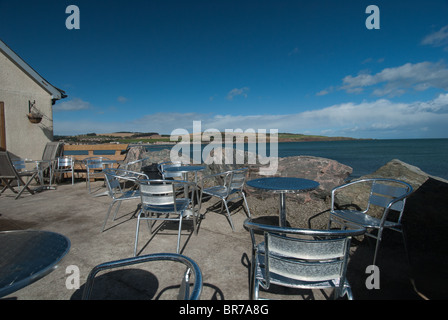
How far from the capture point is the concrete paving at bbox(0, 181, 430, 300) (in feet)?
6.05

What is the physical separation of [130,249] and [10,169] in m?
4.19

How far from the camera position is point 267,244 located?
1.24m

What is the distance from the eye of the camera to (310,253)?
45.4 inches

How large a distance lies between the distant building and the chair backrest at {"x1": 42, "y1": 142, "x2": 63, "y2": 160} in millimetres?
593

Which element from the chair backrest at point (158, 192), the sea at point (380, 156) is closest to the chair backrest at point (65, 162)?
the sea at point (380, 156)

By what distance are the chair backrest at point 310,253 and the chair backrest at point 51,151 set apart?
7.67 m

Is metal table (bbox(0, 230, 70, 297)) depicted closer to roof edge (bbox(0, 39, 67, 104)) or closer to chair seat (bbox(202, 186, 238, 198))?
chair seat (bbox(202, 186, 238, 198))

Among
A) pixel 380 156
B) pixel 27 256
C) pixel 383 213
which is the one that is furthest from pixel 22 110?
pixel 380 156

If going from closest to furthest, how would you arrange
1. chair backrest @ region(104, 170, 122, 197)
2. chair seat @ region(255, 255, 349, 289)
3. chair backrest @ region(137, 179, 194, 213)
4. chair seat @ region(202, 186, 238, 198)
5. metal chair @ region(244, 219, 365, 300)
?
1. metal chair @ region(244, 219, 365, 300)
2. chair seat @ region(255, 255, 349, 289)
3. chair backrest @ region(137, 179, 194, 213)
4. chair backrest @ region(104, 170, 122, 197)
5. chair seat @ region(202, 186, 238, 198)

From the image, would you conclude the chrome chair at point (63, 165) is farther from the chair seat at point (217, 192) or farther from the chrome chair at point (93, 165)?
the chair seat at point (217, 192)

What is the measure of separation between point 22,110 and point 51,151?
155 centimetres

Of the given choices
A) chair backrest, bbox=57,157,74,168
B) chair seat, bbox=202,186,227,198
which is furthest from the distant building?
chair seat, bbox=202,186,227,198

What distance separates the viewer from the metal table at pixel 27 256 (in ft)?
3.07

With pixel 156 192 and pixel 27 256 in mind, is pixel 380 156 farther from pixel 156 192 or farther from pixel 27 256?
pixel 27 256
